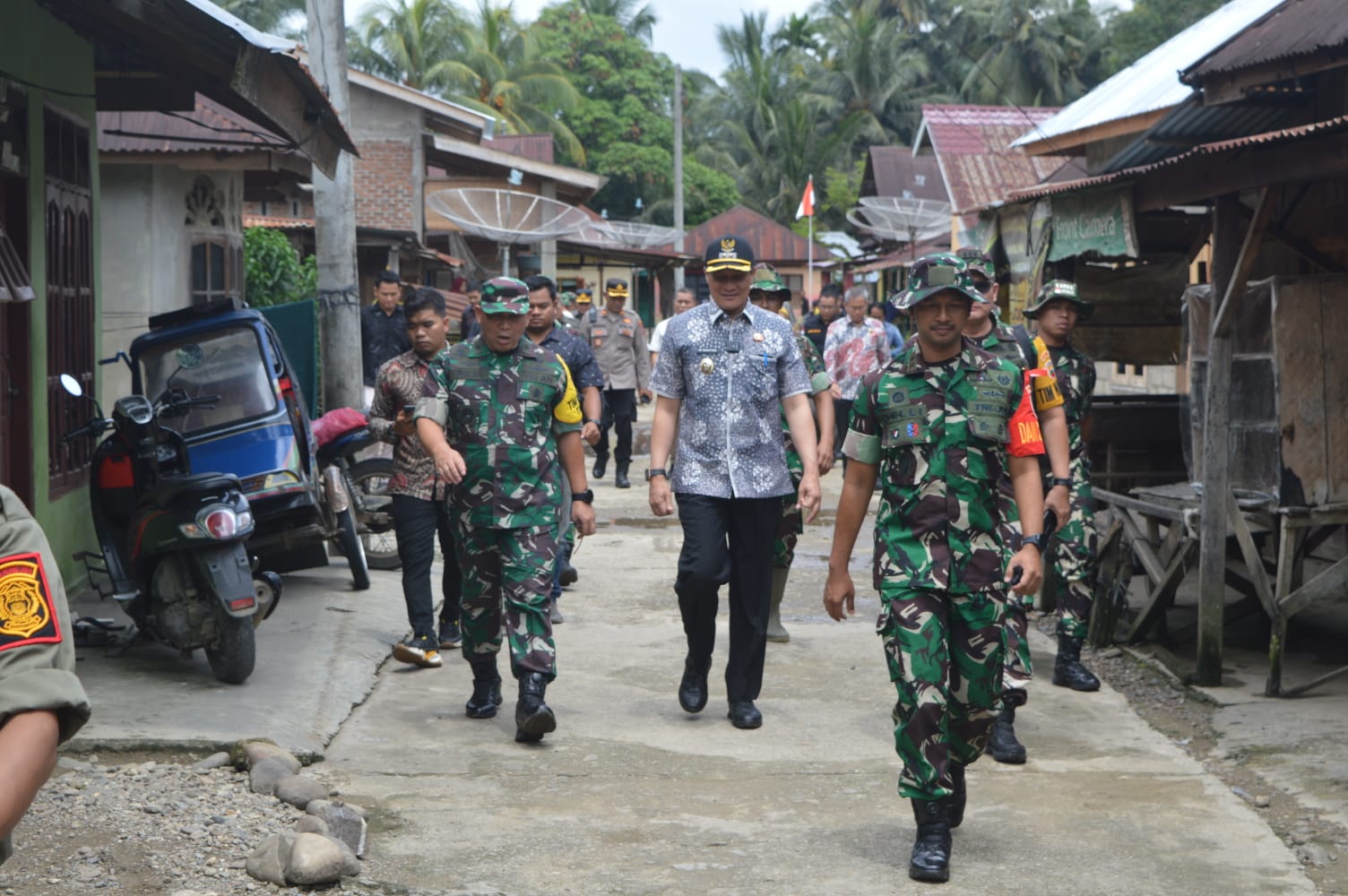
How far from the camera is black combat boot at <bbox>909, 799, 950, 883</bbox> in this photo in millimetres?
4836

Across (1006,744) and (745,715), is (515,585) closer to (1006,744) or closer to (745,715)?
(745,715)

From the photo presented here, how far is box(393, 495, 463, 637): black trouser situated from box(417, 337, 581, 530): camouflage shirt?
108cm

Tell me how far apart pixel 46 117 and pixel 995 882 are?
6694mm

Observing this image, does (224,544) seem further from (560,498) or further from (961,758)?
(961,758)

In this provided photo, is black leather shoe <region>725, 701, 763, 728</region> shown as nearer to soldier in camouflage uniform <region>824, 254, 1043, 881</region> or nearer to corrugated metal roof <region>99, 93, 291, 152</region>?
soldier in camouflage uniform <region>824, 254, 1043, 881</region>

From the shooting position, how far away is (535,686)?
641 cm

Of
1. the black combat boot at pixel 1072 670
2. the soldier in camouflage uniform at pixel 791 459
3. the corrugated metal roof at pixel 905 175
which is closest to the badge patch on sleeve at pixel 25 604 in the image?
the soldier in camouflage uniform at pixel 791 459

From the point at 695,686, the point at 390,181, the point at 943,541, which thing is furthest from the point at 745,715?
the point at 390,181

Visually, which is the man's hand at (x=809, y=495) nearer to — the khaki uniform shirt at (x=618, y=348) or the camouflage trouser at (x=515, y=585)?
the camouflage trouser at (x=515, y=585)

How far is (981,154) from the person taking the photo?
89.5 ft

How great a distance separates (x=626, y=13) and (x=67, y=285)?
56.0 metres

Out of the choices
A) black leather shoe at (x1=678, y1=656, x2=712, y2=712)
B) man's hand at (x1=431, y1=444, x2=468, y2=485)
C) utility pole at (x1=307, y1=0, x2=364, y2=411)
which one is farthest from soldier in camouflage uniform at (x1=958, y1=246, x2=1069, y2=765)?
utility pole at (x1=307, y1=0, x2=364, y2=411)

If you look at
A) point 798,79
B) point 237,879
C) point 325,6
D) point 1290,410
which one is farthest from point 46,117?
point 798,79

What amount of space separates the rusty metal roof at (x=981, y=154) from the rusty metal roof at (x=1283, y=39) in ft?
47.9
